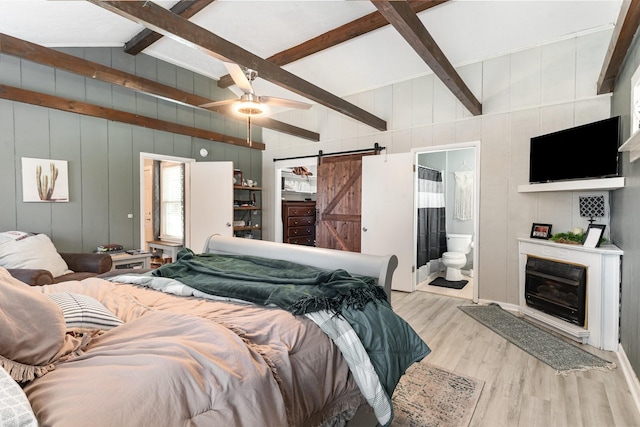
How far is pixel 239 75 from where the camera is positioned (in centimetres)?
266

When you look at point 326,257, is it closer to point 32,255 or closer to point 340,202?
point 32,255

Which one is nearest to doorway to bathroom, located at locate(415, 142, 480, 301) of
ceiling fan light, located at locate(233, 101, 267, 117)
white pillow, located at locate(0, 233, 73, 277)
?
ceiling fan light, located at locate(233, 101, 267, 117)

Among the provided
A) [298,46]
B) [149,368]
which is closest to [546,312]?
[149,368]

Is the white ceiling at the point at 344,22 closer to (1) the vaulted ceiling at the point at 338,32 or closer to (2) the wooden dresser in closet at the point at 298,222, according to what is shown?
(1) the vaulted ceiling at the point at 338,32

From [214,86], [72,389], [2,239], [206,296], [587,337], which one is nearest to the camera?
[72,389]

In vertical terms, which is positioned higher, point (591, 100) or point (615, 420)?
point (591, 100)

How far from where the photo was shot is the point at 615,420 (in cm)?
178

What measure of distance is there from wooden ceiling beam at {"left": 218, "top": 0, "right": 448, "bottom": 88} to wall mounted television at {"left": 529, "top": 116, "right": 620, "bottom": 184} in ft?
6.00

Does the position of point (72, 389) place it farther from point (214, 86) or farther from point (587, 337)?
point (214, 86)

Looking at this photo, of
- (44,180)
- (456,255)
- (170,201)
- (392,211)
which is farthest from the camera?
(170,201)

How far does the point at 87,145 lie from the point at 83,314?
3.59 metres

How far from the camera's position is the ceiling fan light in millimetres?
2929

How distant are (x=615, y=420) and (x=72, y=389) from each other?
2.64 m

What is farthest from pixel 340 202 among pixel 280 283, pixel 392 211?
pixel 280 283
